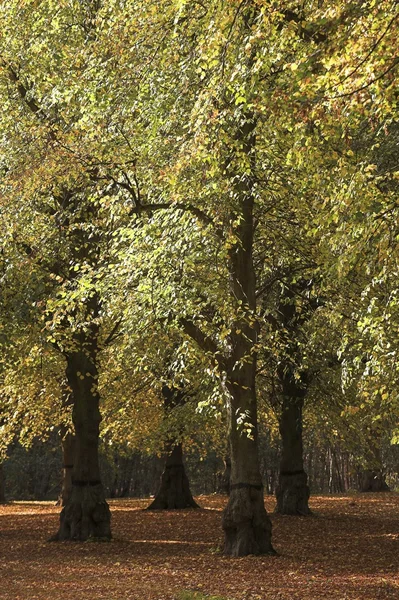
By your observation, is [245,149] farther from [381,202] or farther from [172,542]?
[172,542]

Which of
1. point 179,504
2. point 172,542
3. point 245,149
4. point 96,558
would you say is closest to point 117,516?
point 179,504

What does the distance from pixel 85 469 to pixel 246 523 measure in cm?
578

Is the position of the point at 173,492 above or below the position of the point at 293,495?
above

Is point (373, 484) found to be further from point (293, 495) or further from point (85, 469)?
point (85, 469)

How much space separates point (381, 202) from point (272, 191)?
4326mm

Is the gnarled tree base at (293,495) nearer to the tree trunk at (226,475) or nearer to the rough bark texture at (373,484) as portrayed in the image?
the tree trunk at (226,475)

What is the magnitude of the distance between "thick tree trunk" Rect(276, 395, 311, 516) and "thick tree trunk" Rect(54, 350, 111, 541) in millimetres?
6874

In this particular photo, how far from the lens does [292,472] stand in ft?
81.7

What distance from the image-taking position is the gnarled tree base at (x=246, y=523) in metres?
15.9

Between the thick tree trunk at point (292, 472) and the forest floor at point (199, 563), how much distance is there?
748mm

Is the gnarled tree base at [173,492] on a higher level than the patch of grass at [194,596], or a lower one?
higher

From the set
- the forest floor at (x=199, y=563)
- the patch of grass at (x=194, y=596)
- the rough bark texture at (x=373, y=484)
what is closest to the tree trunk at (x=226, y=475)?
the forest floor at (x=199, y=563)

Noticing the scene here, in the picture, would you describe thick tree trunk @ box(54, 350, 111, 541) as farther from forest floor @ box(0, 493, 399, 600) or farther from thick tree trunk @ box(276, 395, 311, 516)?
thick tree trunk @ box(276, 395, 311, 516)

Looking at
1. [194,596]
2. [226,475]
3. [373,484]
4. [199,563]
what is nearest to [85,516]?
[199,563]
